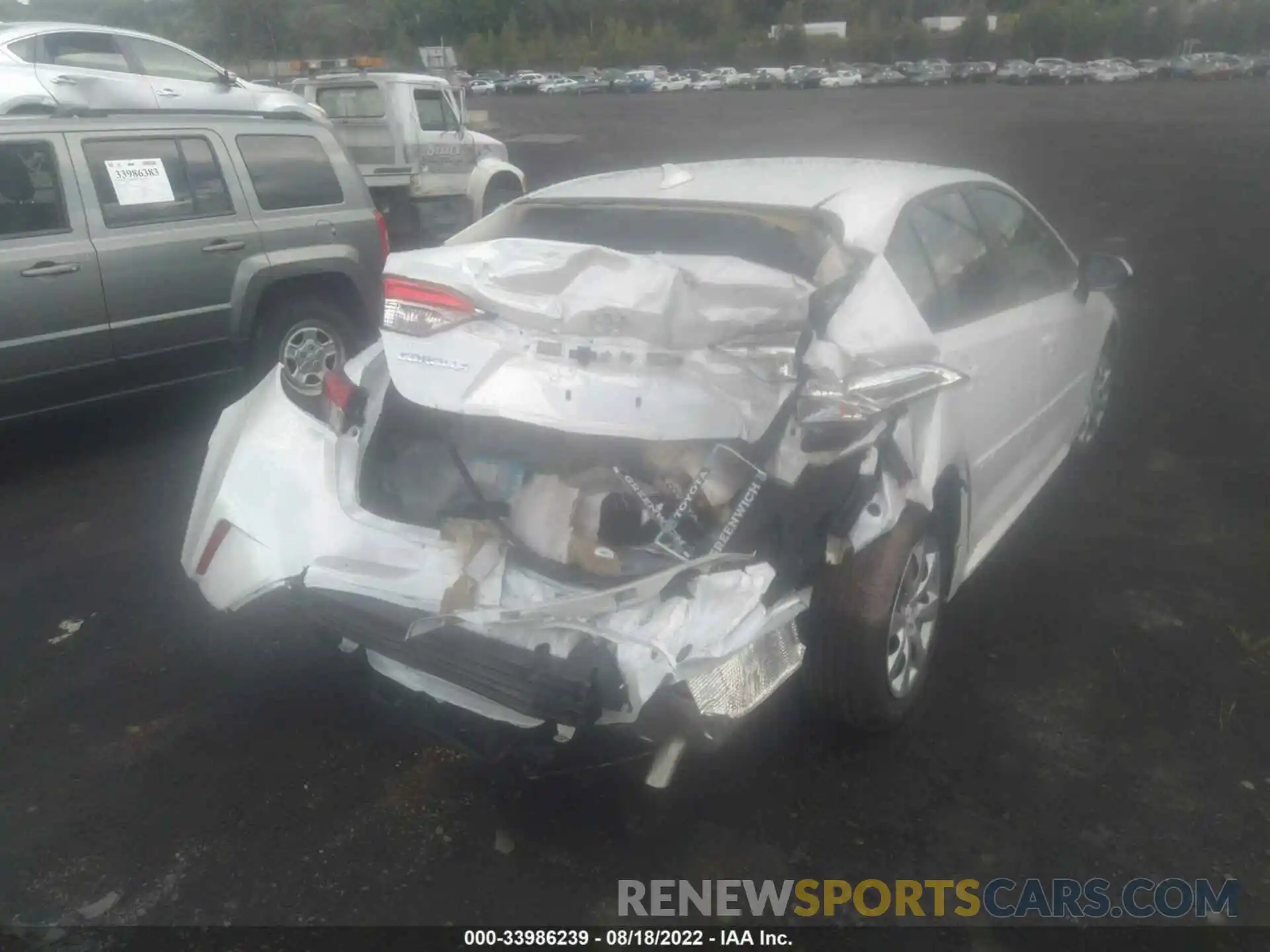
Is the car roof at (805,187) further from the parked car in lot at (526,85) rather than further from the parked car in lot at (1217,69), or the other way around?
the parked car in lot at (1217,69)

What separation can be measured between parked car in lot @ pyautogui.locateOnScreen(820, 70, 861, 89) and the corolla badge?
186ft

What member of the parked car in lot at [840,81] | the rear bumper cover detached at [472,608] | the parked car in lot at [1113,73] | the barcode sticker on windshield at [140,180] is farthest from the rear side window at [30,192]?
the parked car in lot at [1113,73]

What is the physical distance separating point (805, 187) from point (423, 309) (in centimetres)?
142

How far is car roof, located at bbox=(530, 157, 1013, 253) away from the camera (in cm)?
320

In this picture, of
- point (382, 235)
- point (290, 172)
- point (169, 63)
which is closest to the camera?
point (290, 172)

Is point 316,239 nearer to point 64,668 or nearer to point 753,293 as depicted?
point 64,668

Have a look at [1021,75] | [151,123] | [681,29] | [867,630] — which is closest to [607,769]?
[867,630]

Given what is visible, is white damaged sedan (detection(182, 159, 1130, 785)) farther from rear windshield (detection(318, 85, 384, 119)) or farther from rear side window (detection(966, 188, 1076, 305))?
rear windshield (detection(318, 85, 384, 119))

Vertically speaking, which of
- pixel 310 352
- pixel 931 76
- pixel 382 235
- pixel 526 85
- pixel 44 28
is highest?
pixel 44 28

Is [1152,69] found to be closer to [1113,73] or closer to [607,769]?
[1113,73]

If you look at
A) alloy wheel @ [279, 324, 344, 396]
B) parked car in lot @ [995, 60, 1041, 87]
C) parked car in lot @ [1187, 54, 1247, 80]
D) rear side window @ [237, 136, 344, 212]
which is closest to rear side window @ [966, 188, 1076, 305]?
alloy wheel @ [279, 324, 344, 396]

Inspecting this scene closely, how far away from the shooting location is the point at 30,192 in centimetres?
508

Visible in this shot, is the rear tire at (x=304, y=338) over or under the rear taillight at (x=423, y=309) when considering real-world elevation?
under

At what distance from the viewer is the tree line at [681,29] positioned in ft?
153
